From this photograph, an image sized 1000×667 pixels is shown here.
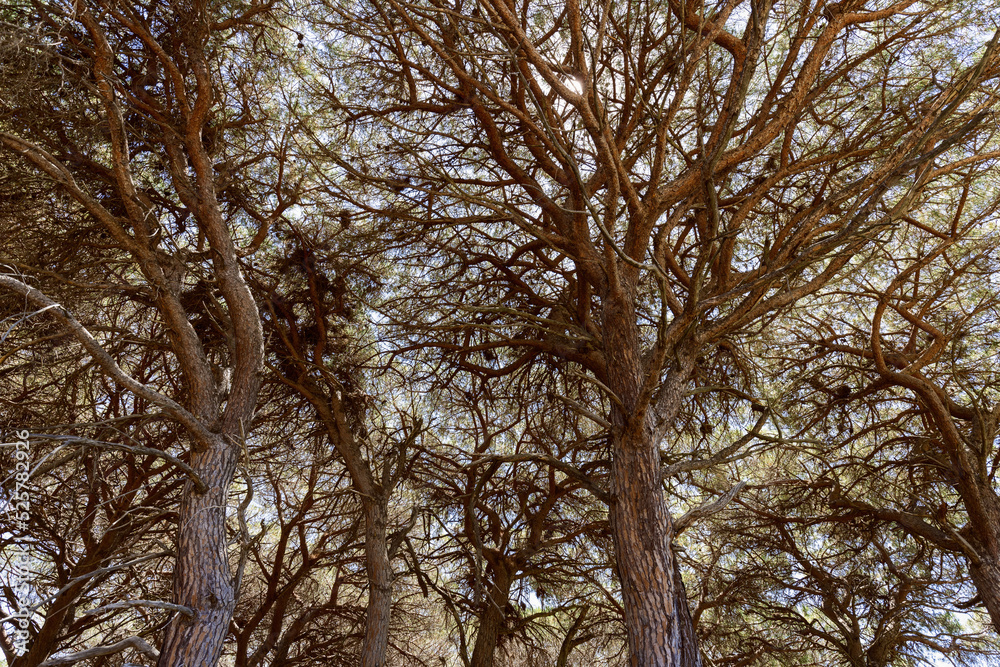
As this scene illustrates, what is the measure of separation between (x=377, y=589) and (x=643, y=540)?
2674 millimetres

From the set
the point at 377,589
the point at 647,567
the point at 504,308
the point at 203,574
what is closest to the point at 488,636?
the point at 377,589

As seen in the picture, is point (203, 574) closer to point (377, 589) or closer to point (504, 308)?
point (377, 589)

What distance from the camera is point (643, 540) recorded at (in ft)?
12.2

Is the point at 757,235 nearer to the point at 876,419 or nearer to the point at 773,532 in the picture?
the point at 876,419

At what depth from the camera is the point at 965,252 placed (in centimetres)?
551

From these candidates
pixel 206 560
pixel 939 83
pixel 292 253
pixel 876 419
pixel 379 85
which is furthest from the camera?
pixel 876 419

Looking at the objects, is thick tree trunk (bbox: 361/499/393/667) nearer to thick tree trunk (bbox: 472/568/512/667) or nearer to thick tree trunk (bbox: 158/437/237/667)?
thick tree trunk (bbox: 472/568/512/667)

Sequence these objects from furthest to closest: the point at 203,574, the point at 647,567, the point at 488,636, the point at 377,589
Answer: the point at 488,636
the point at 377,589
the point at 203,574
the point at 647,567

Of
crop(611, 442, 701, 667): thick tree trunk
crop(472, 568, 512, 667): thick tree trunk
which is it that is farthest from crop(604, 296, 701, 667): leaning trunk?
crop(472, 568, 512, 667): thick tree trunk

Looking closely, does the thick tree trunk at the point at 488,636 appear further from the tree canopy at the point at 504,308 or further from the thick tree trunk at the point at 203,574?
the thick tree trunk at the point at 203,574

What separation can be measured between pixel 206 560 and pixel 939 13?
6602 mm

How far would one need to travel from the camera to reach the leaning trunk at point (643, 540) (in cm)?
349

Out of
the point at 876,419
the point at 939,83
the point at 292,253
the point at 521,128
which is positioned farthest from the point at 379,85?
the point at 876,419

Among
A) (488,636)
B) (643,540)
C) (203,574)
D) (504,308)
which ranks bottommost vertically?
(203,574)
